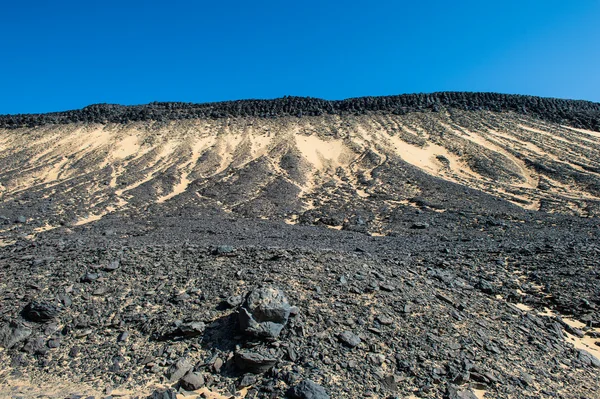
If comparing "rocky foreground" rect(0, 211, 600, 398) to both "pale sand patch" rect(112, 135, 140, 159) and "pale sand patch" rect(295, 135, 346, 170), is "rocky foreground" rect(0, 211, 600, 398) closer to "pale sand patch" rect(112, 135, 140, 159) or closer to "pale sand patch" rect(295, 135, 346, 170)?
"pale sand patch" rect(295, 135, 346, 170)

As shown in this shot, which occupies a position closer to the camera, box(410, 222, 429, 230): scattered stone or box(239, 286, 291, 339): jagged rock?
box(239, 286, 291, 339): jagged rock

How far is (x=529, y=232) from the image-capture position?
42.4ft

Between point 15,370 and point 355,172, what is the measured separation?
2258cm

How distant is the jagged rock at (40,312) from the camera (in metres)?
5.40

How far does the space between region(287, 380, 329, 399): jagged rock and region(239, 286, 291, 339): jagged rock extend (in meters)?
0.89

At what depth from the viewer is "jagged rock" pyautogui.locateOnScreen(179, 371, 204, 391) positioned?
13.9ft

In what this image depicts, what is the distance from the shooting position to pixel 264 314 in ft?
16.5

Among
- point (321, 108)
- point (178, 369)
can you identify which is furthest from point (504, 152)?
point (178, 369)

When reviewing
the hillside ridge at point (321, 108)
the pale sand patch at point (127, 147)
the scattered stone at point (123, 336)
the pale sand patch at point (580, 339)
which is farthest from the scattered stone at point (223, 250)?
the hillside ridge at point (321, 108)

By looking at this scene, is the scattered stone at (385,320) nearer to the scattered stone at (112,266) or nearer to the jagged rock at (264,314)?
the jagged rock at (264,314)

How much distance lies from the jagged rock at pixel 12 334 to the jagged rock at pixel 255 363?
322 cm

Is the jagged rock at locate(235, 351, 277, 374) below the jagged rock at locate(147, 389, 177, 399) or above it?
above

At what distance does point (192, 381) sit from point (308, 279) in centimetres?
276

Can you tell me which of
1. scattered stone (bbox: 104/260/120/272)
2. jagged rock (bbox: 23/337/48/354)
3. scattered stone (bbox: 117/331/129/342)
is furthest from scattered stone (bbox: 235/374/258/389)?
scattered stone (bbox: 104/260/120/272)
